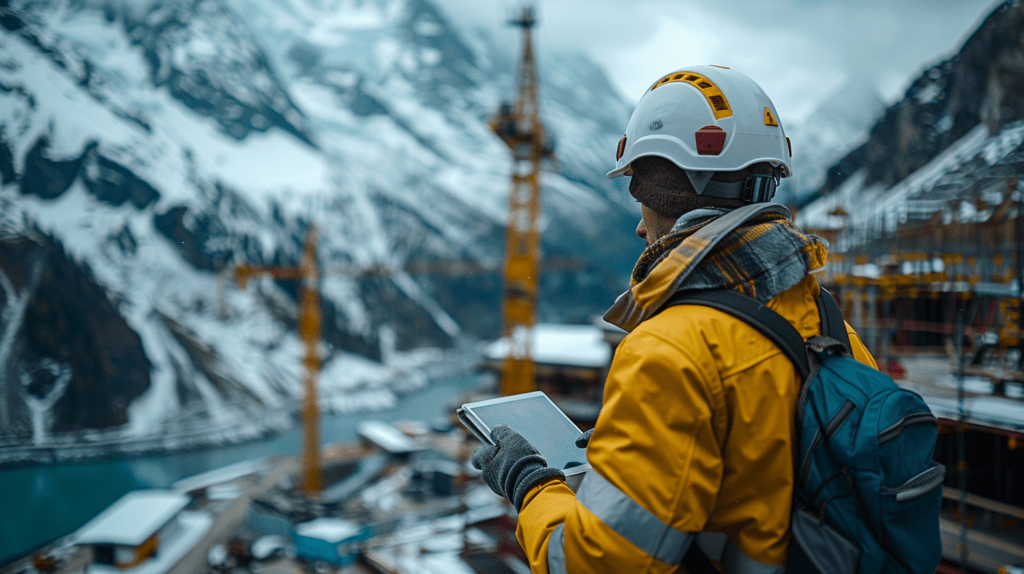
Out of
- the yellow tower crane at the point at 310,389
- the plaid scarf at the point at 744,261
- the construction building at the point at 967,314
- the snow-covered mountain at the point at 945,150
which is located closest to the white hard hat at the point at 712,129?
the plaid scarf at the point at 744,261

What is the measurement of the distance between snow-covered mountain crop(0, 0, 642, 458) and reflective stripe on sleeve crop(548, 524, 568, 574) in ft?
9.37

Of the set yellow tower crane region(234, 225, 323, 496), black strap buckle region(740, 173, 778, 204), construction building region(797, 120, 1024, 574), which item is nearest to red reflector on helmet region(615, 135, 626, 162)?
black strap buckle region(740, 173, 778, 204)

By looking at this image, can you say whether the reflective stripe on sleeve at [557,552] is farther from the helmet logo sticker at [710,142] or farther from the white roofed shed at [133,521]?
the white roofed shed at [133,521]

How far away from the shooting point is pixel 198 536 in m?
13.6

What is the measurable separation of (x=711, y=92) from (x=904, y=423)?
0.72 metres

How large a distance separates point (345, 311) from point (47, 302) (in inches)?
1612

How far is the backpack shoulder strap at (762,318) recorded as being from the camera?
0.88 metres

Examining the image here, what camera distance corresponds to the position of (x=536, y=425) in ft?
4.23

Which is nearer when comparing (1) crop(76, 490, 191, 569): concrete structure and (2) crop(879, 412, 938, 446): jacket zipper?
(2) crop(879, 412, 938, 446): jacket zipper

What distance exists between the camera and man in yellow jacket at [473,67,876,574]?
2.60ft

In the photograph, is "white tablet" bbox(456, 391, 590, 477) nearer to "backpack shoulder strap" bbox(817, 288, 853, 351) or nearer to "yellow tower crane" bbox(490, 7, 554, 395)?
"backpack shoulder strap" bbox(817, 288, 853, 351)

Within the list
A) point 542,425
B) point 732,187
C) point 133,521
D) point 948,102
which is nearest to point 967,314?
point 732,187

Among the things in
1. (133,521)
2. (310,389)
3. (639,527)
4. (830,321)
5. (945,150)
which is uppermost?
(945,150)

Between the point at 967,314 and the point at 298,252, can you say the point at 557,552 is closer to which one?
the point at 967,314
